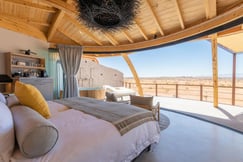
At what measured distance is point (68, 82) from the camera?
5156 millimetres

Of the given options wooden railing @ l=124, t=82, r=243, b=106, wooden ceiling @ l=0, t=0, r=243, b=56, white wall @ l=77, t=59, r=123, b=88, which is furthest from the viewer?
white wall @ l=77, t=59, r=123, b=88

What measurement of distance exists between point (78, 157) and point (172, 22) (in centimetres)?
391

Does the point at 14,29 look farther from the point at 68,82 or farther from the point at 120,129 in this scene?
the point at 120,129

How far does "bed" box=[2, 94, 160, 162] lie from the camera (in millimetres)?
1074

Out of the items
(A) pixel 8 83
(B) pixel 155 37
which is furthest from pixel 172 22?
(A) pixel 8 83

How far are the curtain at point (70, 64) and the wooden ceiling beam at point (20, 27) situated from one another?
0.75 m

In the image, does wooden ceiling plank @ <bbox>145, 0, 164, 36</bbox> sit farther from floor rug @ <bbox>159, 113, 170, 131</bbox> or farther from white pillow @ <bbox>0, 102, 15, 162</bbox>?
white pillow @ <bbox>0, 102, 15, 162</bbox>

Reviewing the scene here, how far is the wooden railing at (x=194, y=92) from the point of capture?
5.43m

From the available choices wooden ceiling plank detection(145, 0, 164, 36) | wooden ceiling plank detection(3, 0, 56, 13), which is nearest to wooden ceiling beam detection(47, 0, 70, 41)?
wooden ceiling plank detection(3, 0, 56, 13)

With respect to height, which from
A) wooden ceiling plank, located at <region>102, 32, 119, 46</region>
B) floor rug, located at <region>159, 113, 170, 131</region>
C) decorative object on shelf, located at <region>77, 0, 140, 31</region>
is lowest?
floor rug, located at <region>159, 113, 170, 131</region>

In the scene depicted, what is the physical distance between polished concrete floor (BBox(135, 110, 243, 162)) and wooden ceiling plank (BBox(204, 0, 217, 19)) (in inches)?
98.0

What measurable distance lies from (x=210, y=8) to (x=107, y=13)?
7.68 ft

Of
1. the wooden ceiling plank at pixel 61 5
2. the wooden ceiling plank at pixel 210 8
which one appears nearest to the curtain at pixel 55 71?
the wooden ceiling plank at pixel 61 5

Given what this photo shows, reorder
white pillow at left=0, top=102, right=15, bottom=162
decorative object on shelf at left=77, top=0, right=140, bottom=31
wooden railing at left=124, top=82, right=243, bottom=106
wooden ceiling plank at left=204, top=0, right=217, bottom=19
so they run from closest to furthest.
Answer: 1. white pillow at left=0, top=102, right=15, bottom=162
2. decorative object on shelf at left=77, top=0, right=140, bottom=31
3. wooden ceiling plank at left=204, top=0, right=217, bottom=19
4. wooden railing at left=124, top=82, right=243, bottom=106
